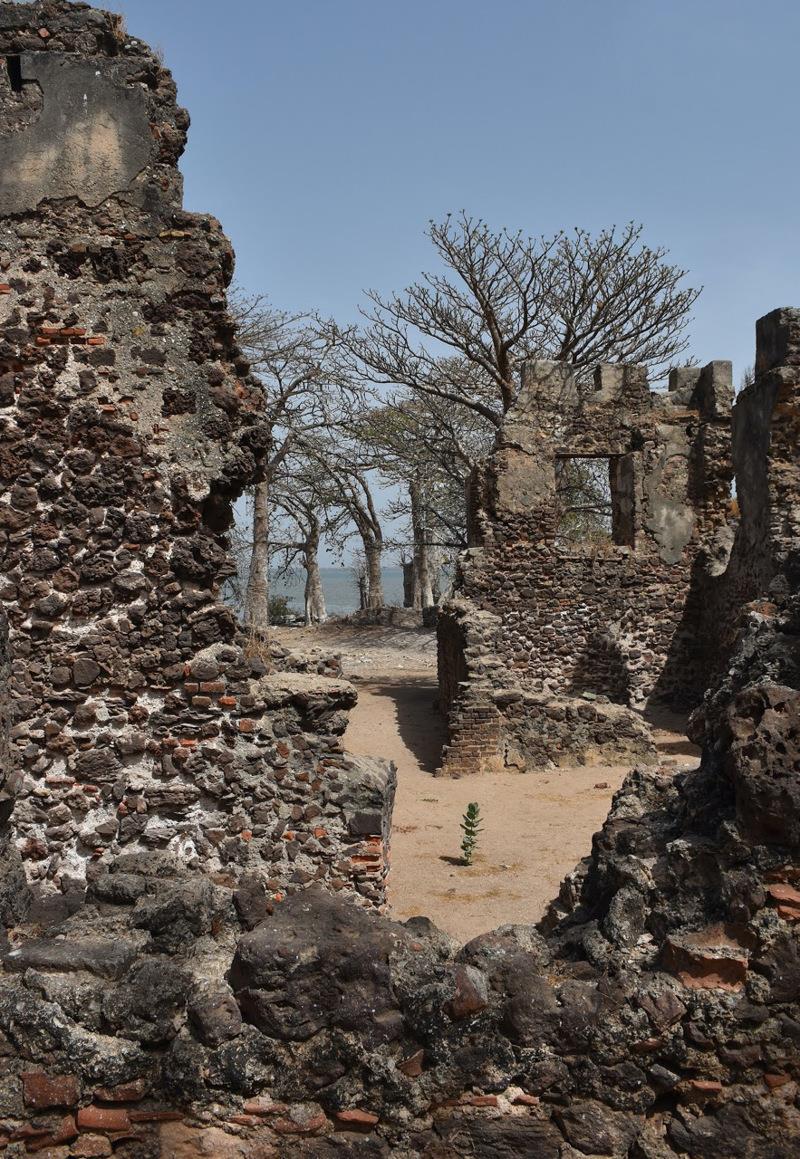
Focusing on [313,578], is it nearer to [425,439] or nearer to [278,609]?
[278,609]

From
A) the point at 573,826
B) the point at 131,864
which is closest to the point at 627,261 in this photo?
the point at 573,826

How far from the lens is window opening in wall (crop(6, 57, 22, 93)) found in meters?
5.00

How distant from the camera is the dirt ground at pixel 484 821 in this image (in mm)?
6859

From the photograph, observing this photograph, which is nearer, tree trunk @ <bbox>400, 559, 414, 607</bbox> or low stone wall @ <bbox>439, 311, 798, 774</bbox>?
low stone wall @ <bbox>439, 311, 798, 774</bbox>

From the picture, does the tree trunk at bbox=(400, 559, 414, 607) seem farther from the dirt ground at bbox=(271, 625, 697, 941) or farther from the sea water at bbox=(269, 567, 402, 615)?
the dirt ground at bbox=(271, 625, 697, 941)

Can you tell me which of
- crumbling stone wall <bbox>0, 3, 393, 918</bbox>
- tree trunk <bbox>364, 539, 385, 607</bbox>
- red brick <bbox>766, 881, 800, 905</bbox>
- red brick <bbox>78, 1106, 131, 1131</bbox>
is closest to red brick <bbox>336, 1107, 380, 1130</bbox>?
red brick <bbox>78, 1106, 131, 1131</bbox>

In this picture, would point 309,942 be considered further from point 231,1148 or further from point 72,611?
point 72,611

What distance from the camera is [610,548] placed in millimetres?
15227

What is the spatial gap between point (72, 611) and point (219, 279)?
76.2 inches

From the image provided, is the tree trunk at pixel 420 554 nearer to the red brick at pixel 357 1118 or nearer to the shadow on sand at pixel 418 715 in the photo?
the shadow on sand at pixel 418 715

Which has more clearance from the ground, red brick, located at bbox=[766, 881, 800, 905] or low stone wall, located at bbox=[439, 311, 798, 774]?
low stone wall, located at bbox=[439, 311, 798, 774]

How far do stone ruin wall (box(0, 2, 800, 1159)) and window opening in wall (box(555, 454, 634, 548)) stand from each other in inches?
A: 429

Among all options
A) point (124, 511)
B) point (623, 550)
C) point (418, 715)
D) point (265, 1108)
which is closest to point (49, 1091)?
point (265, 1108)

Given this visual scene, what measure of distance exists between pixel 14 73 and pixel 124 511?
2407 mm
